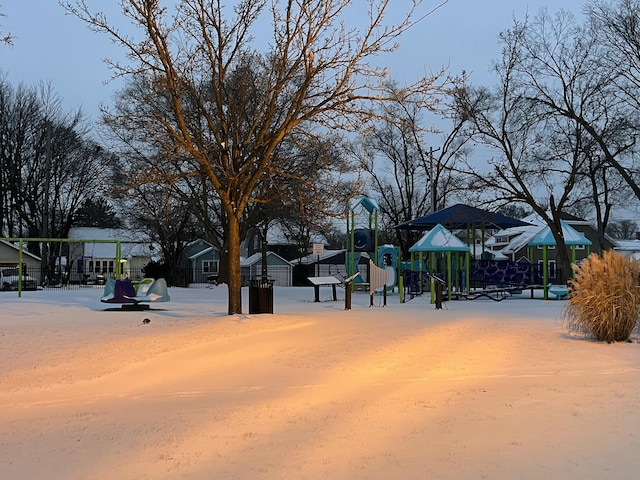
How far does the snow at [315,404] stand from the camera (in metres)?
4.75

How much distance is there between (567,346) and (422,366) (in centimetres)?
317

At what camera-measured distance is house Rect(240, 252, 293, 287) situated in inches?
2173

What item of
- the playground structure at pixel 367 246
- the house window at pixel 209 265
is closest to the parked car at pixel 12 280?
the playground structure at pixel 367 246

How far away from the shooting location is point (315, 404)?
21.8 ft

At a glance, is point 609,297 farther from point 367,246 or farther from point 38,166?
point 38,166

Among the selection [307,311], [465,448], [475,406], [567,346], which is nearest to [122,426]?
[465,448]

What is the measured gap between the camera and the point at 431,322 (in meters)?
14.1

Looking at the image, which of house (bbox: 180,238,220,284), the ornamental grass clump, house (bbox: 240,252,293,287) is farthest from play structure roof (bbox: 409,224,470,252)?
house (bbox: 180,238,220,284)

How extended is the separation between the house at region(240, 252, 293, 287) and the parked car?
19.1 m

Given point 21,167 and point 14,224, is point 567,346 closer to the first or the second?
point 21,167

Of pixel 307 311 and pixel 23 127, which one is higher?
pixel 23 127

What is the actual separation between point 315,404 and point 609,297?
6546 millimetres

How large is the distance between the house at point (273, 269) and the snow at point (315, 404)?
42.6m

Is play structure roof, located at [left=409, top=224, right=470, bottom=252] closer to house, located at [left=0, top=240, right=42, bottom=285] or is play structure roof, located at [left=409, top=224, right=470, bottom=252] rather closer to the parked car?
the parked car
